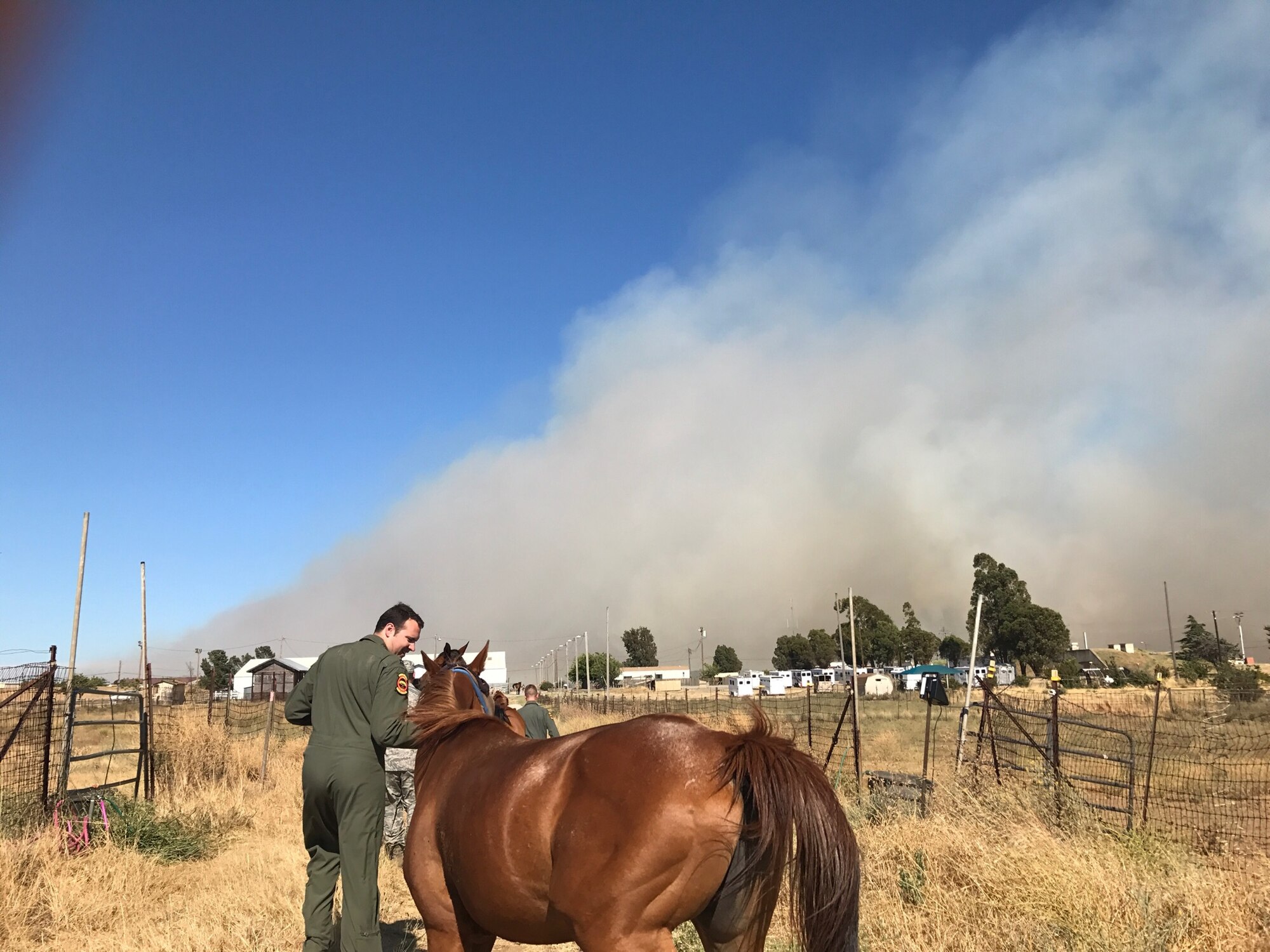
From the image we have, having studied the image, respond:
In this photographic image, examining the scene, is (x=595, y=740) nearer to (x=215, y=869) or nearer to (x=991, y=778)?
(x=215, y=869)

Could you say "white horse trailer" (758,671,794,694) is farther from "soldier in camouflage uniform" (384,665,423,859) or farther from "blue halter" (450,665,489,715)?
"blue halter" (450,665,489,715)

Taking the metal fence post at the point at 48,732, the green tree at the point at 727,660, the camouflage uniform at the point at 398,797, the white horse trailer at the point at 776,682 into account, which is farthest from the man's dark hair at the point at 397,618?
the green tree at the point at 727,660

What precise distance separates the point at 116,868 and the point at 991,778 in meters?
9.20

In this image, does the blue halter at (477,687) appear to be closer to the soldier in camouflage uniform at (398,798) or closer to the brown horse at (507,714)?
the brown horse at (507,714)

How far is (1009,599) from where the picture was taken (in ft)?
241

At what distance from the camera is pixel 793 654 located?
4579 inches

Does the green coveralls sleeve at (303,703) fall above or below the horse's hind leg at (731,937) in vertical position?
above

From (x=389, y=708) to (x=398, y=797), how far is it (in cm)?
489

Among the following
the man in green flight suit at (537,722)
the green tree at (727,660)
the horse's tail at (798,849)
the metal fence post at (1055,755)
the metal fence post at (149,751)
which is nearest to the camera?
the horse's tail at (798,849)

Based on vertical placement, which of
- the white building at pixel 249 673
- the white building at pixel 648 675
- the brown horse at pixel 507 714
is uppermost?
the brown horse at pixel 507 714

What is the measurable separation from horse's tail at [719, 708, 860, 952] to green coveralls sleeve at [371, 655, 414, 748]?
229cm

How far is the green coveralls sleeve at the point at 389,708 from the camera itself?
4.90 metres

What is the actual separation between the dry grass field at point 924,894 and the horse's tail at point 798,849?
2291 mm

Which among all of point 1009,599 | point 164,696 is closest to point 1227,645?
point 1009,599
